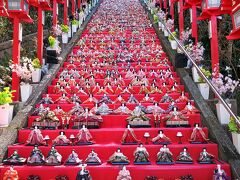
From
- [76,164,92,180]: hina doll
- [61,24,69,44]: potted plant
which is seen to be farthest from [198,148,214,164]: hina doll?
[61,24,69,44]: potted plant

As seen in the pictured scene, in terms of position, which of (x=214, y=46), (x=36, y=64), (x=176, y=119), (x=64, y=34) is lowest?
(x=176, y=119)

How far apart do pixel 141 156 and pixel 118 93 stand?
3.09m

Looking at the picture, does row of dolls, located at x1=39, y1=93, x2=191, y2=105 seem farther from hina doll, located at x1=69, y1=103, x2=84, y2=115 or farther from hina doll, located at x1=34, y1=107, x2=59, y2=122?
hina doll, located at x1=34, y1=107, x2=59, y2=122

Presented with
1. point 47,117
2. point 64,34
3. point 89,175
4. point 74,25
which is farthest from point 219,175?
point 74,25

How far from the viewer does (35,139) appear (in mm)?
5891

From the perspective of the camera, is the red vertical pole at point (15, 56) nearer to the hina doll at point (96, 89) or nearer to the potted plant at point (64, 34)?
the hina doll at point (96, 89)

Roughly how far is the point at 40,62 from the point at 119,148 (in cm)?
437

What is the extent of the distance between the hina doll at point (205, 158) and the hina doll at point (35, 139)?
2482 mm

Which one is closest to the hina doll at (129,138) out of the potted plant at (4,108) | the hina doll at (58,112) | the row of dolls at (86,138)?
the row of dolls at (86,138)

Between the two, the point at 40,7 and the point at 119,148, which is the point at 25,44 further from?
the point at 119,148

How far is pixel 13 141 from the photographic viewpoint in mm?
6027

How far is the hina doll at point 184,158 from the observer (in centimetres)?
536

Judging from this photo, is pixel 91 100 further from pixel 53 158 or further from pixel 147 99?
pixel 53 158

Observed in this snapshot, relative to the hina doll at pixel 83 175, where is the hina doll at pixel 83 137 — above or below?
above
